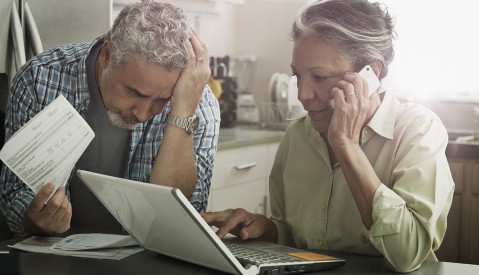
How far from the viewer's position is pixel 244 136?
3715 millimetres

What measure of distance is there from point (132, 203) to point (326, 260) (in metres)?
0.40

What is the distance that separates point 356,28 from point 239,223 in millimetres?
530

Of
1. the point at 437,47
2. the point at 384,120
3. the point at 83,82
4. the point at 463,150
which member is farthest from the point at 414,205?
the point at 437,47

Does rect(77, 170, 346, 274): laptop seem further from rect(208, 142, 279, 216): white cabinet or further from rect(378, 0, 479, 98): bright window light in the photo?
rect(378, 0, 479, 98): bright window light

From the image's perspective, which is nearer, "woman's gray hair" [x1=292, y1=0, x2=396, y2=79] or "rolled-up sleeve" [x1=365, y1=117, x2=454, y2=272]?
"rolled-up sleeve" [x1=365, y1=117, x2=454, y2=272]

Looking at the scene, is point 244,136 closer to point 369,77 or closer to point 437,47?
point 437,47

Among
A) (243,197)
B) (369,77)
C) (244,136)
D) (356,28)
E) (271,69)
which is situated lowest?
(243,197)

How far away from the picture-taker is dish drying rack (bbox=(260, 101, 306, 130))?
4129 millimetres

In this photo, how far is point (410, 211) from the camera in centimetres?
160

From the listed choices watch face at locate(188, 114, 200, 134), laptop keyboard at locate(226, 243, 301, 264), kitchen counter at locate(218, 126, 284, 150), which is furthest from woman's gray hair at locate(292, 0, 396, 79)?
kitchen counter at locate(218, 126, 284, 150)

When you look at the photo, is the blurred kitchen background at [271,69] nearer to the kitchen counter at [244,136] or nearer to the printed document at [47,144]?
the kitchen counter at [244,136]

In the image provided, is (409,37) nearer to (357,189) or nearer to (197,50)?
(197,50)

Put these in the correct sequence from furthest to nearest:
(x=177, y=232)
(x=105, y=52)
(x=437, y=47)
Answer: (x=437, y=47)
(x=105, y=52)
(x=177, y=232)

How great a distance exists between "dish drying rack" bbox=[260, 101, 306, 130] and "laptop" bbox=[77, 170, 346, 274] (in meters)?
2.51
